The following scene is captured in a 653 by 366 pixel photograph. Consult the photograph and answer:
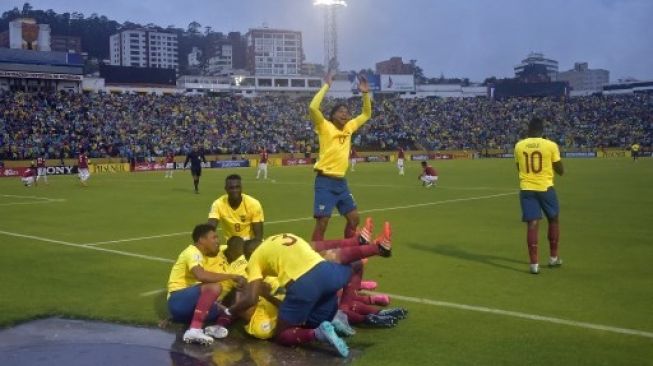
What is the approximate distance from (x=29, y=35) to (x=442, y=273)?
6785cm

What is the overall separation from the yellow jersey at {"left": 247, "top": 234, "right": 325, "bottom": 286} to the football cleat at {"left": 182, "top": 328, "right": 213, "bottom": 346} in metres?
0.74

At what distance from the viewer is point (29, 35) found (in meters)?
66.9

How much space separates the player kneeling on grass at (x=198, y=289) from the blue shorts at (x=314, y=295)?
868mm

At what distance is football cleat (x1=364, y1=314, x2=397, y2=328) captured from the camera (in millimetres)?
6871

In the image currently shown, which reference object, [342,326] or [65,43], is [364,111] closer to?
[342,326]

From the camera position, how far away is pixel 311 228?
15336 millimetres

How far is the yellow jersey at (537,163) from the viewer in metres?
9.86

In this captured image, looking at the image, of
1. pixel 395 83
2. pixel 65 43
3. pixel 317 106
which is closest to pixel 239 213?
pixel 317 106

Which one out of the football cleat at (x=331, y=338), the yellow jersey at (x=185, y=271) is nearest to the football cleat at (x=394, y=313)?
the football cleat at (x=331, y=338)

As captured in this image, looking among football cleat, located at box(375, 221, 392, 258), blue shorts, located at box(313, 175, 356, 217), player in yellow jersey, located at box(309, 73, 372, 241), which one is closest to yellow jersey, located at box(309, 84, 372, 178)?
player in yellow jersey, located at box(309, 73, 372, 241)

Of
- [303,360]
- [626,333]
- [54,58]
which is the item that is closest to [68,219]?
[303,360]

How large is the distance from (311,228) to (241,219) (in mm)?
6416

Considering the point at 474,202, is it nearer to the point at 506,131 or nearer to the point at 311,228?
the point at 311,228

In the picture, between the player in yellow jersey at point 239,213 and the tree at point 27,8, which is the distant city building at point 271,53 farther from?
the player in yellow jersey at point 239,213
